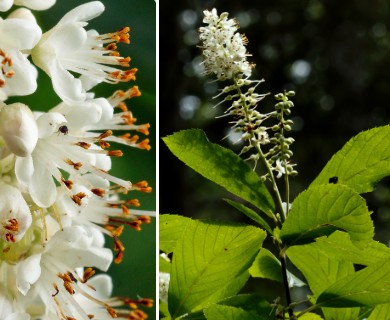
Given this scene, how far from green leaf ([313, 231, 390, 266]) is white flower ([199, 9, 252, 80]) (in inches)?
5.9

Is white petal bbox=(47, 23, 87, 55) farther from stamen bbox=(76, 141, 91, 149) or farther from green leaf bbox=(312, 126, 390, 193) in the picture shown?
green leaf bbox=(312, 126, 390, 193)

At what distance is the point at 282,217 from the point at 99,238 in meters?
0.16

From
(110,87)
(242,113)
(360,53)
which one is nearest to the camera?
(242,113)

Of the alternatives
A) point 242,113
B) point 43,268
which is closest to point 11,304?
point 43,268

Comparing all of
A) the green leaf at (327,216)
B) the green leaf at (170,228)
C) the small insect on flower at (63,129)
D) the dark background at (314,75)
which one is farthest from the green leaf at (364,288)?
the dark background at (314,75)

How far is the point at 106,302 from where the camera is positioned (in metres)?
0.65

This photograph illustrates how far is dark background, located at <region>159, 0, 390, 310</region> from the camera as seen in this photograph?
374cm

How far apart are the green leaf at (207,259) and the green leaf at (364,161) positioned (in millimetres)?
96

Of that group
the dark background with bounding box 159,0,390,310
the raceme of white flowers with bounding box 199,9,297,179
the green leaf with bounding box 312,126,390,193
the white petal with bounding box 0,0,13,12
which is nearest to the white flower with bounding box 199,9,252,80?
the raceme of white flowers with bounding box 199,9,297,179

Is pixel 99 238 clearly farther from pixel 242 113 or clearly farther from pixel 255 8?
pixel 255 8

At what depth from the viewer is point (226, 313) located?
58 cm

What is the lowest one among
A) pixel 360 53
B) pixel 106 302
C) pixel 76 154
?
pixel 360 53

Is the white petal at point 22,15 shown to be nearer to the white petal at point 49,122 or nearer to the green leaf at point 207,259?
the white petal at point 49,122

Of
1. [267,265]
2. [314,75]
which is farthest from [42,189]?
[314,75]
